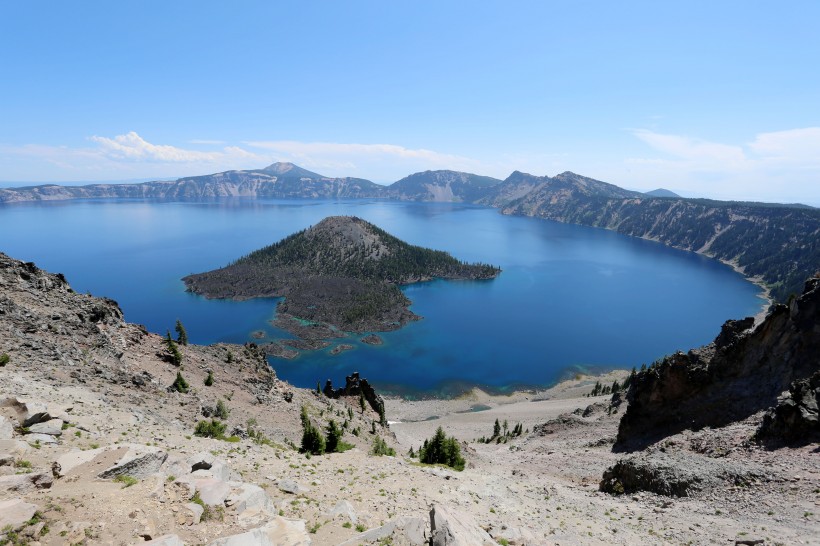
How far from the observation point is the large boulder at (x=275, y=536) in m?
15.2

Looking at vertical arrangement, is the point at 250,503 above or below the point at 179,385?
above

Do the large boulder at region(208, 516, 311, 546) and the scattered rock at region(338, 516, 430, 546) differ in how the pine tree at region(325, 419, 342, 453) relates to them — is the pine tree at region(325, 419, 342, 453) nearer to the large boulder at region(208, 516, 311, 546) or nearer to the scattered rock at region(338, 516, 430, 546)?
the scattered rock at region(338, 516, 430, 546)

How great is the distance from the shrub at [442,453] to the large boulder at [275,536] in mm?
31786

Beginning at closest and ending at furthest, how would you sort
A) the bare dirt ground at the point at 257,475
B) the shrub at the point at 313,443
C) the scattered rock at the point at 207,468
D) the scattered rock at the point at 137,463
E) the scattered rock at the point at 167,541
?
the scattered rock at the point at 167,541 → the bare dirt ground at the point at 257,475 → the scattered rock at the point at 137,463 → the scattered rock at the point at 207,468 → the shrub at the point at 313,443

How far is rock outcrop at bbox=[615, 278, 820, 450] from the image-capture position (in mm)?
42250

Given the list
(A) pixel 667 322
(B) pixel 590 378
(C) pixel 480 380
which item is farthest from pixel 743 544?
(A) pixel 667 322

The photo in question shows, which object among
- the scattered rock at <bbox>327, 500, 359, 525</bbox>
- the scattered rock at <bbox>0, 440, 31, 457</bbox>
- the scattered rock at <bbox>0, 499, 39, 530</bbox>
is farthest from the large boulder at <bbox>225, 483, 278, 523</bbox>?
the scattered rock at <bbox>0, 440, 31, 457</bbox>

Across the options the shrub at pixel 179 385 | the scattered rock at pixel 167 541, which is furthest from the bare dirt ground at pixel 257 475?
the shrub at pixel 179 385

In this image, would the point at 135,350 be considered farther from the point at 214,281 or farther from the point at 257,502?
the point at 214,281

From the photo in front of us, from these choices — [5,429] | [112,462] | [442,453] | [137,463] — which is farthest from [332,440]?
[5,429]

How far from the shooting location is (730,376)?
48219mm

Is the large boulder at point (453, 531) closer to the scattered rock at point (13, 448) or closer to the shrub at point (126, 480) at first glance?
the shrub at point (126, 480)

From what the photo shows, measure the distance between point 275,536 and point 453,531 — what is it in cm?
808

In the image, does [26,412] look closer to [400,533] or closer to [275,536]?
[275,536]
